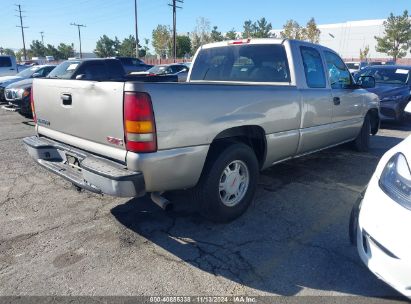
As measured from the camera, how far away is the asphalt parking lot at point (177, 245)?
263 cm

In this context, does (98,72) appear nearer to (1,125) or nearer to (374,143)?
(1,125)

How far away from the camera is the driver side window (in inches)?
196

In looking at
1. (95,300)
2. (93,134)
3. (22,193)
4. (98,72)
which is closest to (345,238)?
(95,300)

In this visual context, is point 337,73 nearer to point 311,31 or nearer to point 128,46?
point 311,31

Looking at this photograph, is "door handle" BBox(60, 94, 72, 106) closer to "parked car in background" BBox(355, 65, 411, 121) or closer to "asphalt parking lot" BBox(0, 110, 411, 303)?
"asphalt parking lot" BBox(0, 110, 411, 303)

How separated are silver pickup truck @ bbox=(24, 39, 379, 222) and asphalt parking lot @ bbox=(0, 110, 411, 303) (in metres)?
0.43

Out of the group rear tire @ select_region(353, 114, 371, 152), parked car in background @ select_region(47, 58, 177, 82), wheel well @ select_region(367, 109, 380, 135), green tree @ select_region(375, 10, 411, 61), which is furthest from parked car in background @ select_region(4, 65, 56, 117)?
green tree @ select_region(375, 10, 411, 61)

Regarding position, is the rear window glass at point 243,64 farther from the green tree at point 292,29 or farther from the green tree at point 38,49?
the green tree at point 38,49

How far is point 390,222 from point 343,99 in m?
3.39

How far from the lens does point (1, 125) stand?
9.37m

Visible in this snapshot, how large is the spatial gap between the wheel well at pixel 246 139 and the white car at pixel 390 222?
140 centimetres

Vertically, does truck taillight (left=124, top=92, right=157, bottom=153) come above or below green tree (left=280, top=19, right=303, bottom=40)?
below

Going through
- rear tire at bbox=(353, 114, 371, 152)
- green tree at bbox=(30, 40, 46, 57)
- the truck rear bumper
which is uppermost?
green tree at bbox=(30, 40, 46, 57)

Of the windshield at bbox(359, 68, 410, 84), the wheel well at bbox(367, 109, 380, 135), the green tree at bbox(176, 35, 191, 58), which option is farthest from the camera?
the green tree at bbox(176, 35, 191, 58)
